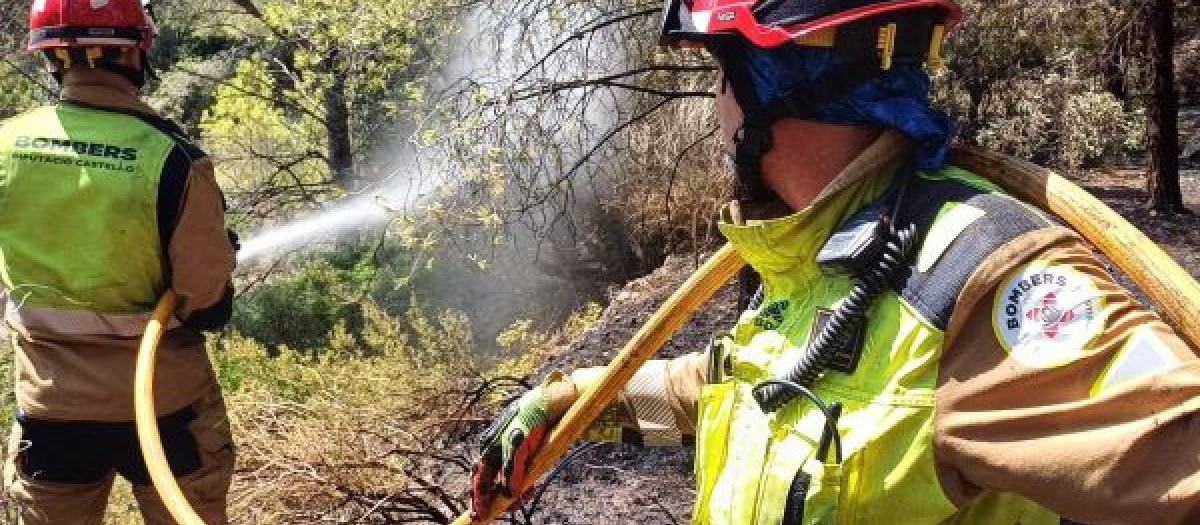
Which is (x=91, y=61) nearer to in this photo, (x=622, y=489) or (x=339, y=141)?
(x=622, y=489)

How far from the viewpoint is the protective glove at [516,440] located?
218cm

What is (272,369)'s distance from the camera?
273 inches

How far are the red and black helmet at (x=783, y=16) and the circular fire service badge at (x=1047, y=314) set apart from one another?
0.43 metres

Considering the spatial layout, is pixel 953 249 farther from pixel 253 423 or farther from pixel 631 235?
pixel 631 235

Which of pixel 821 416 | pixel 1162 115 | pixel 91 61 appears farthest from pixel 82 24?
pixel 1162 115

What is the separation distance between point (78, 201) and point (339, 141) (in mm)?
8535

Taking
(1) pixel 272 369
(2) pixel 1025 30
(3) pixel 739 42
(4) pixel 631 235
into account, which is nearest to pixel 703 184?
(4) pixel 631 235

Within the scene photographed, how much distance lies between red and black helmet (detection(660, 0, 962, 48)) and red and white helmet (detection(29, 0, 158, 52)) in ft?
7.75

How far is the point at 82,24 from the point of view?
3.26 meters

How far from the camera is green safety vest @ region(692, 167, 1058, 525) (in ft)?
4.37

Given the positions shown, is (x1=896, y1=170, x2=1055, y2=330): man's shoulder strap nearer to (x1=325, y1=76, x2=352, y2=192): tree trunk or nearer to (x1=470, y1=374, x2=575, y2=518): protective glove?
(x1=470, y1=374, x2=575, y2=518): protective glove

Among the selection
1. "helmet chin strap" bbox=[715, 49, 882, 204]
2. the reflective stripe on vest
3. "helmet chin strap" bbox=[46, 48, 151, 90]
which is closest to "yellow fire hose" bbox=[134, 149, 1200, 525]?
the reflective stripe on vest

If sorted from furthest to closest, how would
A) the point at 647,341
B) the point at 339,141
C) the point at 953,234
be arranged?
the point at 339,141, the point at 647,341, the point at 953,234

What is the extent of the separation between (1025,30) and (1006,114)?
169cm
